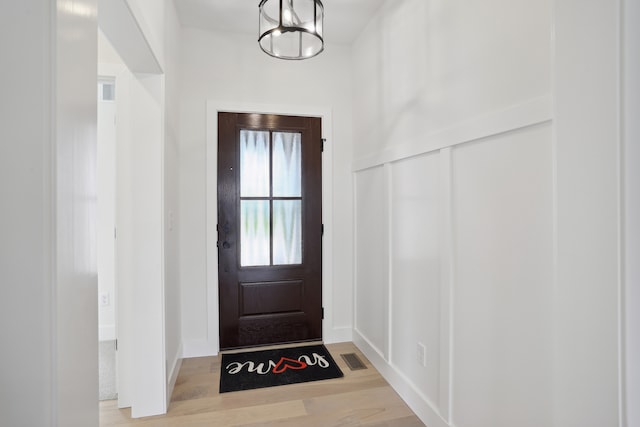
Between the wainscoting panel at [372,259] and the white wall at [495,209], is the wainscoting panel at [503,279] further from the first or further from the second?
the wainscoting panel at [372,259]

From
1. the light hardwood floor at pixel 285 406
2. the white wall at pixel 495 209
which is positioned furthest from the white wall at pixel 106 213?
the white wall at pixel 495 209

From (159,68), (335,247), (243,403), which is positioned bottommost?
(243,403)

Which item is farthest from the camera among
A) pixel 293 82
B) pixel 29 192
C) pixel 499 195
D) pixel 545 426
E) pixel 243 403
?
pixel 293 82

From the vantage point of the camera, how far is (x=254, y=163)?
9.18 ft

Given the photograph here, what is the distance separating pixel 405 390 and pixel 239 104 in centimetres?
252

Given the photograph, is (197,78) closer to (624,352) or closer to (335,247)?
(335,247)

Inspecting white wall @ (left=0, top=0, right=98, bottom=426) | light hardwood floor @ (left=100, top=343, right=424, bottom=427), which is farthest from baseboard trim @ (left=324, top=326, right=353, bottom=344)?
white wall @ (left=0, top=0, right=98, bottom=426)

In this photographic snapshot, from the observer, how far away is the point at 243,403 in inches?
78.4

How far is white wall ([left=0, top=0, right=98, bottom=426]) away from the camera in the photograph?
61cm

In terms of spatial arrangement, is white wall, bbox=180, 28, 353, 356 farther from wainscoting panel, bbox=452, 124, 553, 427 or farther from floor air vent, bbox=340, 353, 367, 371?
wainscoting panel, bbox=452, 124, 553, 427

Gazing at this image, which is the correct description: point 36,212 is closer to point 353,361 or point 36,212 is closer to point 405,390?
point 405,390

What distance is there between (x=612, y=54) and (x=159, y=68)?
6.43ft

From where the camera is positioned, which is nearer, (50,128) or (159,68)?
(50,128)

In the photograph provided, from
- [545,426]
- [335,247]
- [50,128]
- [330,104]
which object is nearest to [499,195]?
[545,426]
